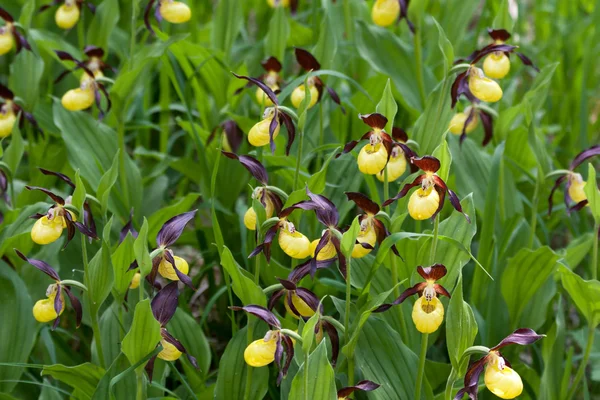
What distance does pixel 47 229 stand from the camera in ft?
5.22

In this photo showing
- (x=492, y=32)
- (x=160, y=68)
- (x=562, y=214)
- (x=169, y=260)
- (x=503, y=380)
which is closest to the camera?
(x=503, y=380)

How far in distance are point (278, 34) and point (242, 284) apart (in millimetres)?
1228

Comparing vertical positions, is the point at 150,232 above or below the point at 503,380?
below

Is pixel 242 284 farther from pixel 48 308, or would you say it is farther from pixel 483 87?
pixel 483 87

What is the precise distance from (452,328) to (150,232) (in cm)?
107

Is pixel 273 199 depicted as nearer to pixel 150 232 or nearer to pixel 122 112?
pixel 150 232

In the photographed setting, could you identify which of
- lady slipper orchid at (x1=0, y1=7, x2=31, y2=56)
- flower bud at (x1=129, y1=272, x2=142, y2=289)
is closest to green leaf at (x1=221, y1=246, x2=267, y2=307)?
flower bud at (x1=129, y1=272, x2=142, y2=289)

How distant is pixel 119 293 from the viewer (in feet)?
5.41

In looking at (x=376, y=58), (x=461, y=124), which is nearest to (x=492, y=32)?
(x=461, y=124)

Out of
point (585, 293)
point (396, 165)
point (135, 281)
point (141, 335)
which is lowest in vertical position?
point (135, 281)

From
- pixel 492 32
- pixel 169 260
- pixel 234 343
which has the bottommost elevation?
pixel 234 343

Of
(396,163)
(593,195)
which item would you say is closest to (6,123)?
(396,163)

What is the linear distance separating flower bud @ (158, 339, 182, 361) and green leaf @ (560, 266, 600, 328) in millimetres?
850

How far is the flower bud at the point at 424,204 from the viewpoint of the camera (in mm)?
1457
